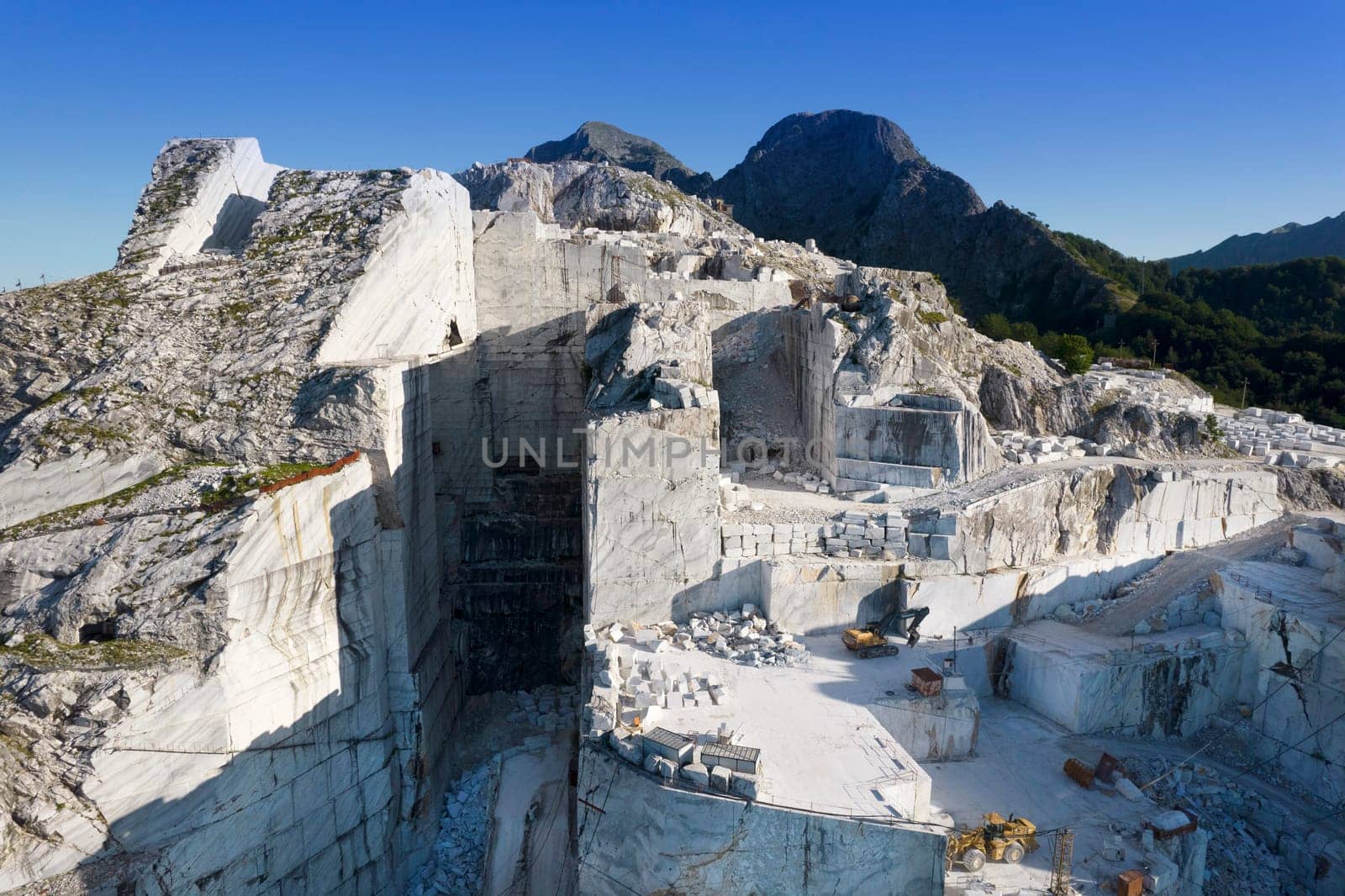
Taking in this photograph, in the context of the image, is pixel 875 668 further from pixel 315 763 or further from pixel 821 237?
pixel 821 237

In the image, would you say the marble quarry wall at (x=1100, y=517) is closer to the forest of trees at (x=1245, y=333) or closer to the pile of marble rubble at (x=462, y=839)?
the pile of marble rubble at (x=462, y=839)

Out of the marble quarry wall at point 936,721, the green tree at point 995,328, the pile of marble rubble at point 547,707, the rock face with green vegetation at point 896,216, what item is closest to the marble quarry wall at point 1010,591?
the marble quarry wall at point 936,721

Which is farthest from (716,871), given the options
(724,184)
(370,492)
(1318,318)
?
(724,184)

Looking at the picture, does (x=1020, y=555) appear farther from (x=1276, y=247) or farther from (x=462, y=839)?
(x=1276, y=247)

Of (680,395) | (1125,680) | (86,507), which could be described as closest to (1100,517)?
(1125,680)

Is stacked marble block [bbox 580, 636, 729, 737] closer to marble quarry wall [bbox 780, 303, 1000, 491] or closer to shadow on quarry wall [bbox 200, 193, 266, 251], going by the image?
marble quarry wall [bbox 780, 303, 1000, 491]
